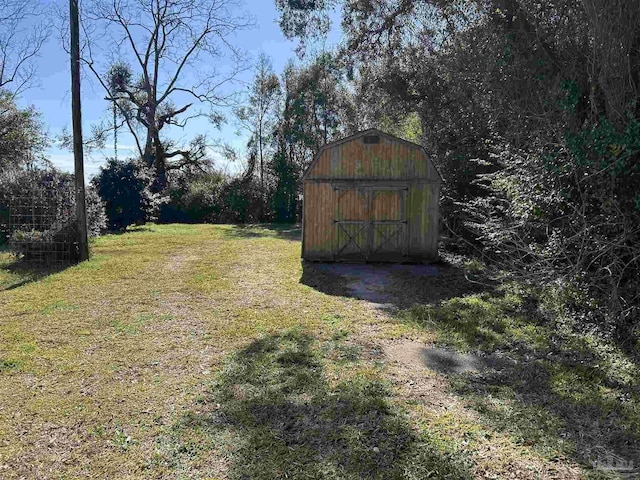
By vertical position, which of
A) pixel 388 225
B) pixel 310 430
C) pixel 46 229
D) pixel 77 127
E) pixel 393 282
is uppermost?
pixel 77 127

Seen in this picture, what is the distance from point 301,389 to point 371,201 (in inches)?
271

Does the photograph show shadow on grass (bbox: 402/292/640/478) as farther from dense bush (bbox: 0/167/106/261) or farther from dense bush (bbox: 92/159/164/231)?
dense bush (bbox: 92/159/164/231)

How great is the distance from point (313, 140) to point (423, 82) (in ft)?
45.4

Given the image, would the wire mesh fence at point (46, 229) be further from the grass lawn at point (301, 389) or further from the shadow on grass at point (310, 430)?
the shadow on grass at point (310, 430)

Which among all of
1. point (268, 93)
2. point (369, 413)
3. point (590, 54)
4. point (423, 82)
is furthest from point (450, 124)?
point (268, 93)

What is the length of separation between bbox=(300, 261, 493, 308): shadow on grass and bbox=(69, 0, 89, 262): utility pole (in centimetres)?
514

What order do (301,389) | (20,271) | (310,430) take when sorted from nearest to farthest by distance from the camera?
1. (310,430)
2. (301,389)
3. (20,271)

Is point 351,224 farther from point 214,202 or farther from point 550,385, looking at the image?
point 214,202

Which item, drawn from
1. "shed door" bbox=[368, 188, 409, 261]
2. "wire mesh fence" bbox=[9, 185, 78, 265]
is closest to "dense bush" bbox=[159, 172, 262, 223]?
"wire mesh fence" bbox=[9, 185, 78, 265]

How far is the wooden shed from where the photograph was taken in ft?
33.1

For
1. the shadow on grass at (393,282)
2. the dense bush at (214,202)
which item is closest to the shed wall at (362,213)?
the shadow on grass at (393,282)

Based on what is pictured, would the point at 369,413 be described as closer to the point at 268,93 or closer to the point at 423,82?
the point at 423,82

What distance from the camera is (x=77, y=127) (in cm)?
958

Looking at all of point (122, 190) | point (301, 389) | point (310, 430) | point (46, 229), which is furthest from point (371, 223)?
point (122, 190)
